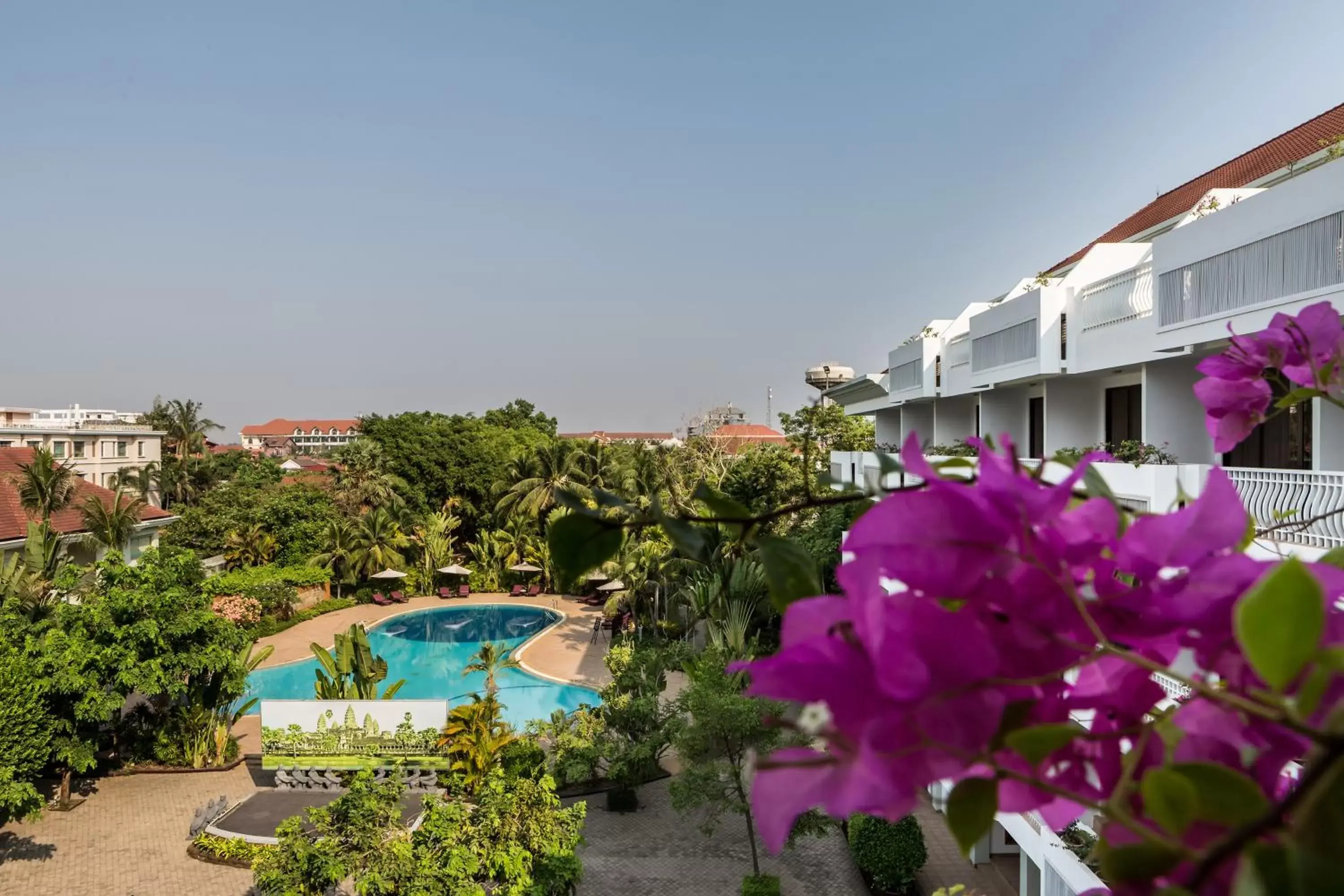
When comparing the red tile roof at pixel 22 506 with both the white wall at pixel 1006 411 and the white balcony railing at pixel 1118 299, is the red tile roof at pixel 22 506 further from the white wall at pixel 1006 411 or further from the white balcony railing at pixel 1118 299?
the white balcony railing at pixel 1118 299

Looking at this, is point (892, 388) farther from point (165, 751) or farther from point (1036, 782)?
point (1036, 782)

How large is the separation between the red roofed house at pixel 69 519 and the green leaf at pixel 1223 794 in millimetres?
18304

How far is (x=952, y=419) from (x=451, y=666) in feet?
39.4

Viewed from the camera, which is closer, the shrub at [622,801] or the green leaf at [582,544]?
the green leaf at [582,544]

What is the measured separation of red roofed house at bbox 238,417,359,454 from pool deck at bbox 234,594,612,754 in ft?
237

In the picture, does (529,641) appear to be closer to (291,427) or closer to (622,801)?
(622,801)

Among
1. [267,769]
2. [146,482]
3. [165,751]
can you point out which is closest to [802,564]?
[267,769]

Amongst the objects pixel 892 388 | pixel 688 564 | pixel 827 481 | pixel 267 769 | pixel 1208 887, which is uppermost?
pixel 892 388

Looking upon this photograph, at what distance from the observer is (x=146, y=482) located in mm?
33156

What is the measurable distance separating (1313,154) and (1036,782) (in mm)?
13600

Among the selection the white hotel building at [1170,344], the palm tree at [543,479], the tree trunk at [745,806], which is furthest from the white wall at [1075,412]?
the palm tree at [543,479]

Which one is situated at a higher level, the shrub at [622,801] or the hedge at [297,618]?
the hedge at [297,618]

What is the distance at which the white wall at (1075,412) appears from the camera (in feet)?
36.0

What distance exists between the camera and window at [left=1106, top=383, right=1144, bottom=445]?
33.3 feet
